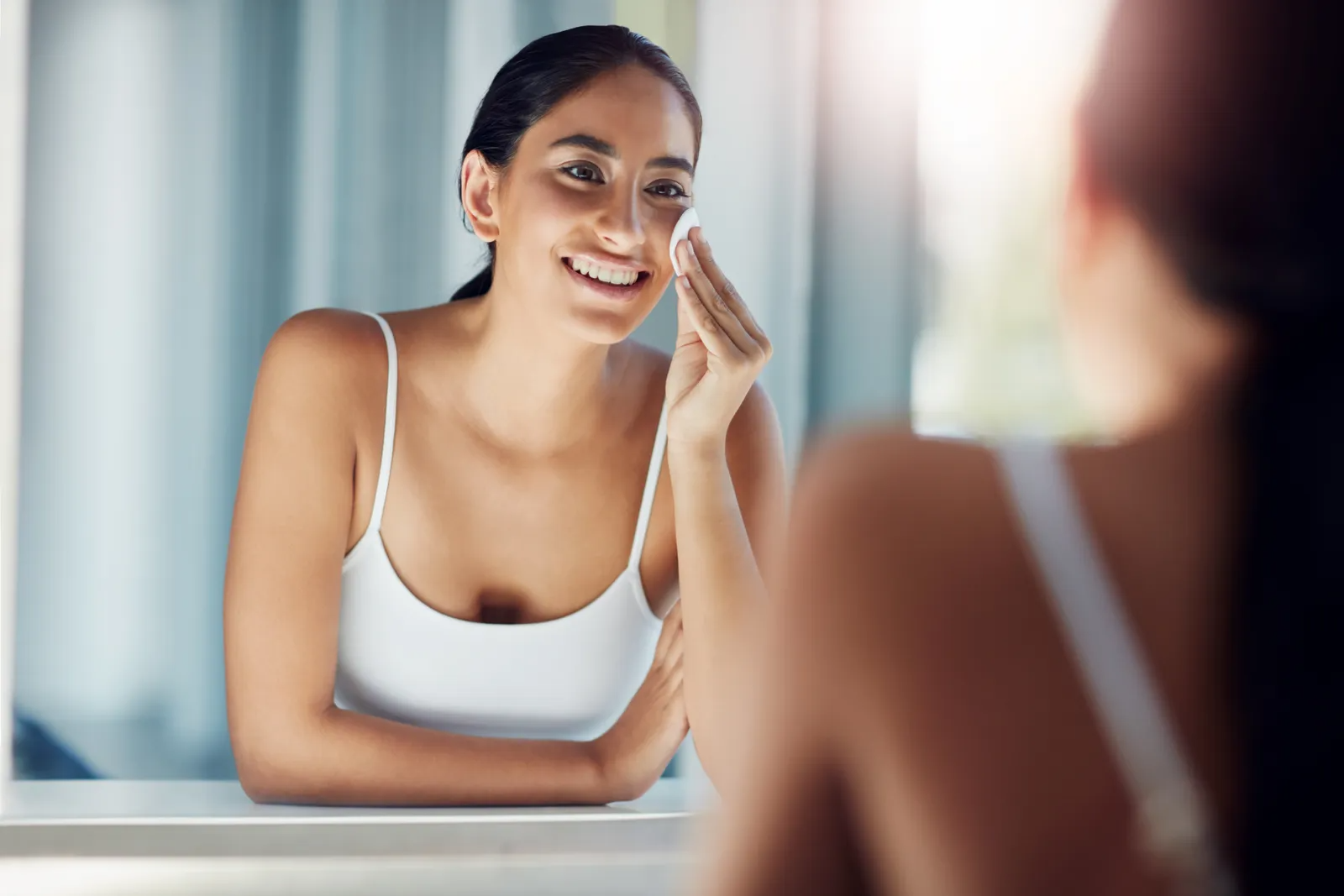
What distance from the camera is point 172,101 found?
3.96ft

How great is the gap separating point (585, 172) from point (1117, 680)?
0.83 meters

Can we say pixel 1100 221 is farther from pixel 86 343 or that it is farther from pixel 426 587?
pixel 86 343

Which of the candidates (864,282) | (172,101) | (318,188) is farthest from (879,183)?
(172,101)

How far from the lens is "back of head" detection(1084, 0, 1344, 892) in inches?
A: 12.3

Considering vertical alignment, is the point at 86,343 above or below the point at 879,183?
below

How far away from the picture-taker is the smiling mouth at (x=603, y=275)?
3.51 ft

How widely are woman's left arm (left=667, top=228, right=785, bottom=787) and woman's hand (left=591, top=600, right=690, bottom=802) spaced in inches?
0.9

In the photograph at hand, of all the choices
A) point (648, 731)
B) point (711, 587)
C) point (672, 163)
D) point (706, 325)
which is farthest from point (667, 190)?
point (648, 731)

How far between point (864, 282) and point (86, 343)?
845 mm

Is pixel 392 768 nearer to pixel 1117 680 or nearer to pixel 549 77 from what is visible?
pixel 549 77

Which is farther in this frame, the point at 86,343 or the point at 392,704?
the point at 86,343

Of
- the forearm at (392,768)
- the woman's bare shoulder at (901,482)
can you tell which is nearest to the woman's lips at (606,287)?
the forearm at (392,768)

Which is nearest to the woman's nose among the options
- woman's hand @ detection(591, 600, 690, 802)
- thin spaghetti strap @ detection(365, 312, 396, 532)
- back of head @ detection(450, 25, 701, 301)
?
back of head @ detection(450, 25, 701, 301)

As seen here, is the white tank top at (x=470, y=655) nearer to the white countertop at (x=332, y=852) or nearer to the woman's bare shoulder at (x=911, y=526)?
the white countertop at (x=332, y=852)
